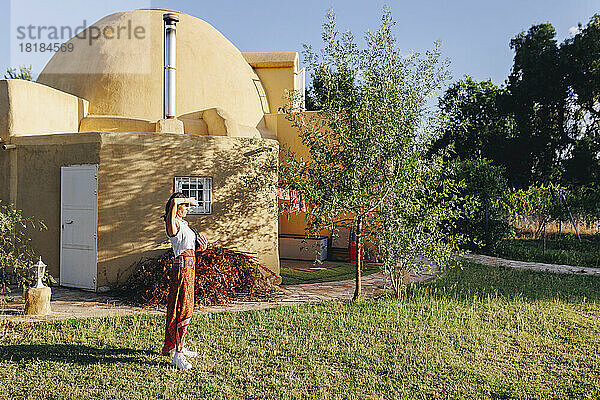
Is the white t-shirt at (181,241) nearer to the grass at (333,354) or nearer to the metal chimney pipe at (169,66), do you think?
the grass at (333,354)

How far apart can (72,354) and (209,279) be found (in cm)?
334

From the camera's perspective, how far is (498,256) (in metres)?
17.7

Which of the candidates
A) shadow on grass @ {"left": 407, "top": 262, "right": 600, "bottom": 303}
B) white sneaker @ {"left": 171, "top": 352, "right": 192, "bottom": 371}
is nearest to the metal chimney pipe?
shadow on grass @ {"left": 407, "top": 262, "right": 600, "bottom": 303}

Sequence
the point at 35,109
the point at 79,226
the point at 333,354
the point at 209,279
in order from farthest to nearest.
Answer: the point at 35,109 → the point at 79,226 → the point at 209,279 → the point at 333,354

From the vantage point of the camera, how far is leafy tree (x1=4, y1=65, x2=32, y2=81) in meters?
33.9

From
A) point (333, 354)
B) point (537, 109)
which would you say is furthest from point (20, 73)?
point (333, 354)

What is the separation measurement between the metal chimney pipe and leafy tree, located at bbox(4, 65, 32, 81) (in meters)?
26.0

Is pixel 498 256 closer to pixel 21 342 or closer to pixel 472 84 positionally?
pixel 21 342

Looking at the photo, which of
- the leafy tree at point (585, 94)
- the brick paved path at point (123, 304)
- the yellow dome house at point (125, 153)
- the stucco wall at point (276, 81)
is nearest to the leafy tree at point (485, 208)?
the stucco wall at point (276, 81)

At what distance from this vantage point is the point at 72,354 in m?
6.65

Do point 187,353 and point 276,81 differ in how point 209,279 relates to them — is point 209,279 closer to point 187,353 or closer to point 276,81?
point 187,353

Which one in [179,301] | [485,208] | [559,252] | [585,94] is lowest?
[559,252]

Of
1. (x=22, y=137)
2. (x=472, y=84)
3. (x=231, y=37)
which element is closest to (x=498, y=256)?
(x=231, y=37)

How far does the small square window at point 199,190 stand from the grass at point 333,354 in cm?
282
